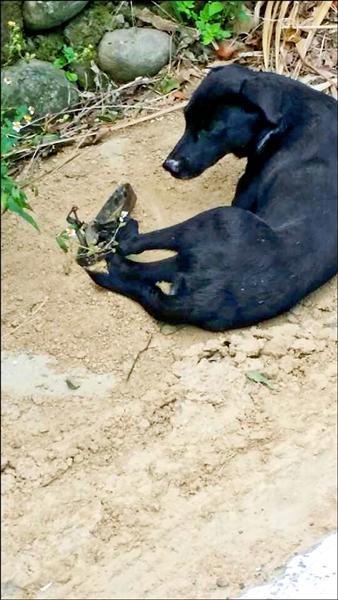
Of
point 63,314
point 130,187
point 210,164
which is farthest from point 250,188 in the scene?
point 63,314

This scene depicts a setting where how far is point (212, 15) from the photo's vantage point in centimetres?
738

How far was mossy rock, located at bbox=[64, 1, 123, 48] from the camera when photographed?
7332 millimetres

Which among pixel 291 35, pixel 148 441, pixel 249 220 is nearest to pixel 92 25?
pixel 291 35

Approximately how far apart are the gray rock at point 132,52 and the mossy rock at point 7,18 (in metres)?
0.52

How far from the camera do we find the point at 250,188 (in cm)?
619

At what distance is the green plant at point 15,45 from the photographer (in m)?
6.89

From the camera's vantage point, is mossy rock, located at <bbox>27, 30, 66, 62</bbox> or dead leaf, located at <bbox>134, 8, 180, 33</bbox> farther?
dead leaf, located at <bbox>134, 8, 180, 33</bbox>

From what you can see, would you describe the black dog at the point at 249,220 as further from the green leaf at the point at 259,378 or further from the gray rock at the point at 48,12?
the gray rock at the point at 48,12

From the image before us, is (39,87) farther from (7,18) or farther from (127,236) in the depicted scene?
(127,236)

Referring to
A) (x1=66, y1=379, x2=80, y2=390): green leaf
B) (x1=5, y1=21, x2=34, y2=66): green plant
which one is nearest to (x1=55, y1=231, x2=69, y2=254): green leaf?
(x1=66, y1=379, x2=80, y2=390): green leaf

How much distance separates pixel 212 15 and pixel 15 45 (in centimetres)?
124

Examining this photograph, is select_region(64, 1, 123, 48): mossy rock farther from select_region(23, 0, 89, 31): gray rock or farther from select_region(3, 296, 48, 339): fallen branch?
select_region(3, 296, 48, 339): fallen branch

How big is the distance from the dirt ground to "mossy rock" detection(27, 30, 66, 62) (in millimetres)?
1485

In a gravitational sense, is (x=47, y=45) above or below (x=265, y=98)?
below
